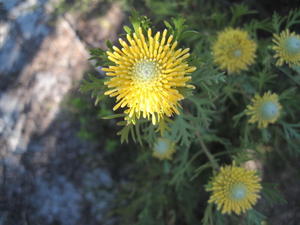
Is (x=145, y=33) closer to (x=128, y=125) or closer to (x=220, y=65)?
(x=128, y=125)

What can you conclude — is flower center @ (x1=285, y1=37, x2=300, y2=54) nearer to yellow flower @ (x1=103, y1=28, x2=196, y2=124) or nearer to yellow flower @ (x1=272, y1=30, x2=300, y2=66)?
yellow flower @ (x1=272, y1=30, x2=300, y2=66)

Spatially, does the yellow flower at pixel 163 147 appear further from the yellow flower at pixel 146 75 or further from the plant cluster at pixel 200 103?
the yellow flower at pixel 146 75

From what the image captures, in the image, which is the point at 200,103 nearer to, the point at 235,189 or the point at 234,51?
the point at 234,51

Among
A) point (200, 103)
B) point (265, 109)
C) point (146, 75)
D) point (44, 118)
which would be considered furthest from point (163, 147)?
point (44, 118)

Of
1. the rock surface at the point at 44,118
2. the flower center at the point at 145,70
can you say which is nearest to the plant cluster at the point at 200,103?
the flower center at the point at 145,70

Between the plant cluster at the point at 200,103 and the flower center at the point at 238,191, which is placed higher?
the plant cluster at the point at 200,103

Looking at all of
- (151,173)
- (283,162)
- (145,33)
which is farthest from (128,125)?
(283,162)

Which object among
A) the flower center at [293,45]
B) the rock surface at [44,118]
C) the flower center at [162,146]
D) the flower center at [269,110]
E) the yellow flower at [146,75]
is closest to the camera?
the yellow flower at [146,75]
